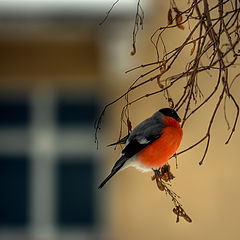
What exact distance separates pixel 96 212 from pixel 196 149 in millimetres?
2181

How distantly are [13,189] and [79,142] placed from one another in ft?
2.15

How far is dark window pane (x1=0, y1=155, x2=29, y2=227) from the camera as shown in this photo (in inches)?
269

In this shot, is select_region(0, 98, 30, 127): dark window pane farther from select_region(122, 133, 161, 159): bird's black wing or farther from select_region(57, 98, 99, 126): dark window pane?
select_region(122, 133, 161, 159): bird's black wing

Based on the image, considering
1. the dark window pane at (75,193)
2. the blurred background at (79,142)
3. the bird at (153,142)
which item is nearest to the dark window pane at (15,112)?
the blurred background at (79,142)

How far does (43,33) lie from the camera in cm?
588

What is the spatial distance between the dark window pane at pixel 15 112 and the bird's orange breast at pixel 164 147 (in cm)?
472

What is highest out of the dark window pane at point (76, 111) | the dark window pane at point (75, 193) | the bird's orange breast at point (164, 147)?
the dark window pane at point (76, 111)

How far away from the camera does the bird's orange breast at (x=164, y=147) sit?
78.7 inches

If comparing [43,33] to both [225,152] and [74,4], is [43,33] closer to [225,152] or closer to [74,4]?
[74,4]

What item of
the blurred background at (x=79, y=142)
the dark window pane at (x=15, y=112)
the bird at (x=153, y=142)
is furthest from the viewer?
the dark window pane at (x=15, y=112)

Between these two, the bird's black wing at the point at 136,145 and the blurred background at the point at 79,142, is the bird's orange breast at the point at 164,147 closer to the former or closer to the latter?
the bird's black wing at the point at 136,145

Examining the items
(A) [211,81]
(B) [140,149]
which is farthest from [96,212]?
(B) [140,149]

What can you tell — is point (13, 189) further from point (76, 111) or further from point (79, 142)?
point (76, 111)

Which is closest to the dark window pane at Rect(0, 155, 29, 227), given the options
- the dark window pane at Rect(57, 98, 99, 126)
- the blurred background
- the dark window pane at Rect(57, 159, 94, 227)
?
the blurred background
